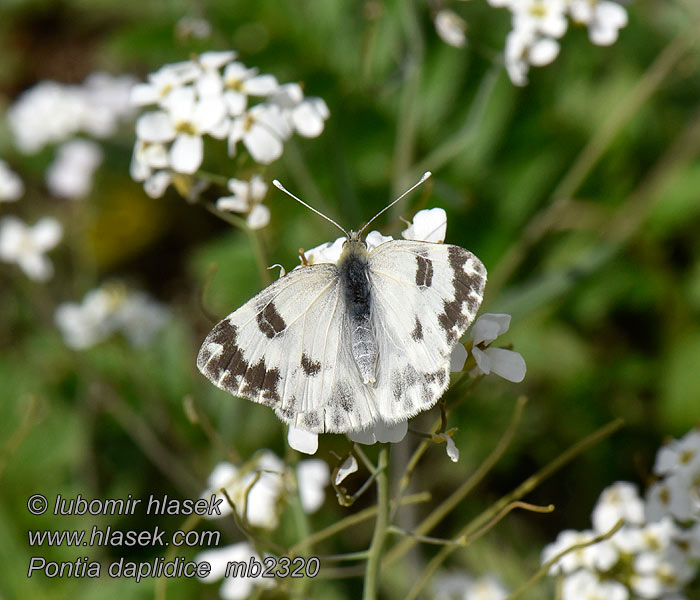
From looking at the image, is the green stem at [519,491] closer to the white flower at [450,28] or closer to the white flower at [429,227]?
the white flower at [429,227]

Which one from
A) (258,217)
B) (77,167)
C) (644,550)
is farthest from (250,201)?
(77,167)

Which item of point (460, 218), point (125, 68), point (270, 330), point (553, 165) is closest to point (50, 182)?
point (125, 68)

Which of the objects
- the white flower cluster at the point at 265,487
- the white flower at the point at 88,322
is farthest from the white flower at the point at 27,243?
the white flower cluster at the point at 265,487

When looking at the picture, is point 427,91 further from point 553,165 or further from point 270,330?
point 270,330

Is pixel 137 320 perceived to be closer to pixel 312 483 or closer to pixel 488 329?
pixel 312 483

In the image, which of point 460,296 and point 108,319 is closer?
point 460,296
